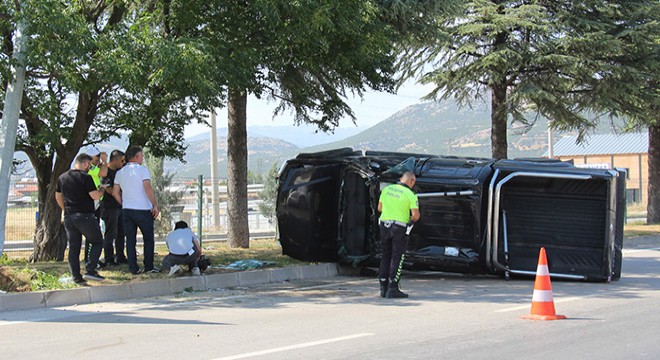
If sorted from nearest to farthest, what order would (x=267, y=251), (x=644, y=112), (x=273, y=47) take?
(x=273, y=47)
(x=267, y=251)
(x=644, y=112)

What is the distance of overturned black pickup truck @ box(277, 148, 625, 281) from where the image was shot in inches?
528

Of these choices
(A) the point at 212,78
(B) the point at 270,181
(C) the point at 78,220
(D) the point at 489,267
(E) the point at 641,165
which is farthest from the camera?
(E) the point at 641,165

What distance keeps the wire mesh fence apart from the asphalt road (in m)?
7.03

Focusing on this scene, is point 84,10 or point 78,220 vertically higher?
point 84,10

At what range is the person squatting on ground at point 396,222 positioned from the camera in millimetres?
11242

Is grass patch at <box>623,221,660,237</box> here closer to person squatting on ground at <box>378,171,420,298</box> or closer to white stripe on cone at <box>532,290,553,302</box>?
person squatting on ground at <box>378,171,420,298</box>

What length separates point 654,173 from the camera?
30969mm

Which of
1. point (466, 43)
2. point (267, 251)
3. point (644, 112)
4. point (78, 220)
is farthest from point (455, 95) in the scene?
point (78, 220)

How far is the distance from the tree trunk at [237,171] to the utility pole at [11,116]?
6.51m

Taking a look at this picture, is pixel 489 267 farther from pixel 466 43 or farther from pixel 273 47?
pixel 466 43

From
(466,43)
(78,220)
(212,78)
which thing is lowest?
(78,220)

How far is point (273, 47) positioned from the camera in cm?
1523

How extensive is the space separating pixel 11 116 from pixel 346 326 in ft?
20.6

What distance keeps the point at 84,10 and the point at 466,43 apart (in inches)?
513
